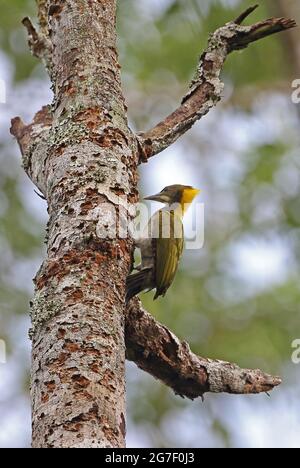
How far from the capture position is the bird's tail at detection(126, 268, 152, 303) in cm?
238

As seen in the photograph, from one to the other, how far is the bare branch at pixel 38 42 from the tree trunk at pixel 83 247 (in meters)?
0.59

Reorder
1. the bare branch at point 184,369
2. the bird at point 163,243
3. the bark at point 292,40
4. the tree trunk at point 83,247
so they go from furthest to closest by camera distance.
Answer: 1. the bark at point 292,40
2. the bird at point 163,243
3. the bare branch at point 184,369
4. the tree trunk at point 83,247

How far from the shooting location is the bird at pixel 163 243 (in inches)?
110

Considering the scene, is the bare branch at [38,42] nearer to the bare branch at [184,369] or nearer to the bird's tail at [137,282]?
the bird's tail at [137,282]

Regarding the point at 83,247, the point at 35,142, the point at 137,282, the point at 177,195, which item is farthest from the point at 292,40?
the point at 83,247

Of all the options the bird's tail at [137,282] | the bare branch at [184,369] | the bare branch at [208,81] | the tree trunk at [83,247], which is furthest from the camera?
the bare branch at [208,81]

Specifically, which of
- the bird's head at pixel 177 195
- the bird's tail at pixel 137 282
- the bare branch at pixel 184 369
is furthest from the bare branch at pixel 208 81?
the bird's head at pixel 177 195

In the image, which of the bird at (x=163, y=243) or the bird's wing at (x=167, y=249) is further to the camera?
the bird's wing at (x=167, y=249)

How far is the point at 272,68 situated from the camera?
6473 mm

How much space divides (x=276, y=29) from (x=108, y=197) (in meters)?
0.91

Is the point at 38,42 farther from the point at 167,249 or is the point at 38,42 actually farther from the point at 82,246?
the point at 82,246

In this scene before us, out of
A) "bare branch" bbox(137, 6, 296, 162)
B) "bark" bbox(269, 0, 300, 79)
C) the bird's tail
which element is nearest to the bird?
the bird's tail

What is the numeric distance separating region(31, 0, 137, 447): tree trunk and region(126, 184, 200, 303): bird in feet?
1.34
